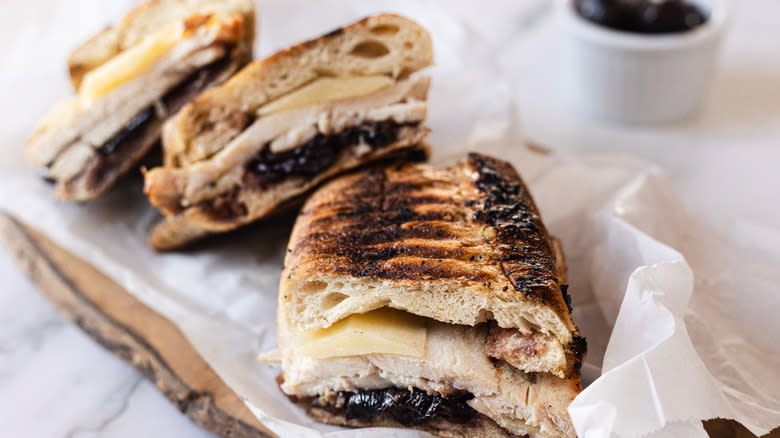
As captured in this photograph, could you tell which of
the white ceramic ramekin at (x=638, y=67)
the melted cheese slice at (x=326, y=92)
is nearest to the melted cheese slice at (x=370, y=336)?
the melted cheese slice at (x=326, y=92)

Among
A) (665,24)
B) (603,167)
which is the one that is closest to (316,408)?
(603,167)

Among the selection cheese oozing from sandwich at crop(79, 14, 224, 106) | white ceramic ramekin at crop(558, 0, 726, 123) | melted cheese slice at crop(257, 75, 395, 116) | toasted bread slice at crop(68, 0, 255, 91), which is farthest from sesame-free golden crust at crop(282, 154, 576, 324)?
white ceramic ramekin at crop(558, 0, 726, 123)

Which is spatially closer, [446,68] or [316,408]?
[316,408]

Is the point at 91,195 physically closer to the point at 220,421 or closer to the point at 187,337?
the point at 187,337

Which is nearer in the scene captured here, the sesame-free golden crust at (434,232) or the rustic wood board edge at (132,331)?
the sesame-free golden crust at (434,232)

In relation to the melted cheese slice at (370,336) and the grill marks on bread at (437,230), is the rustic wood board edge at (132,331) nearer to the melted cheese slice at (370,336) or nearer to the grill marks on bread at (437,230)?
the melted cheese slice at (370,336)

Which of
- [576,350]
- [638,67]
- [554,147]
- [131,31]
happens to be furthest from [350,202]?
[638,67]
